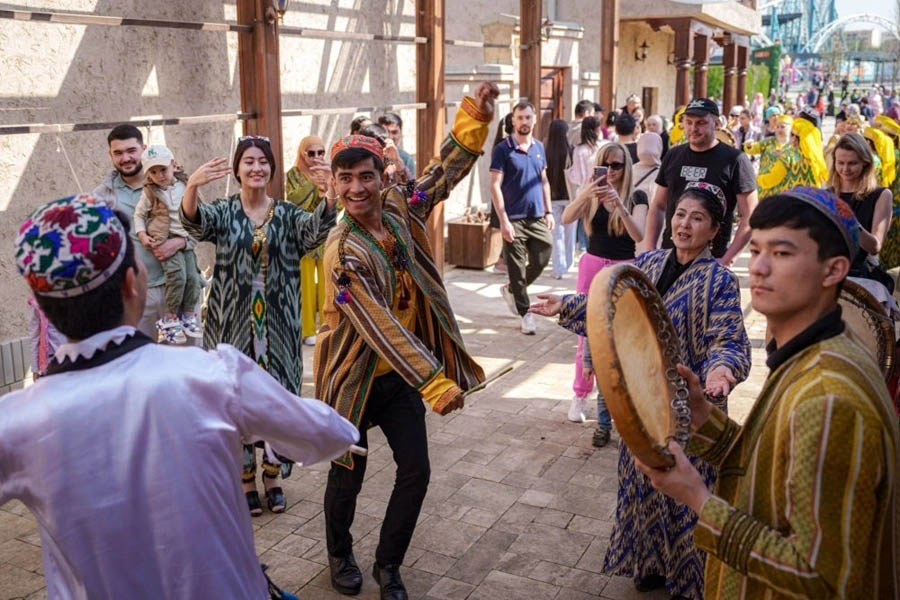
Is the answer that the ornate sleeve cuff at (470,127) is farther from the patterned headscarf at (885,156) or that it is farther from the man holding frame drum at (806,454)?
the patterned headscarf at (885,156)

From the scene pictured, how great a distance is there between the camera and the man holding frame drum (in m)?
1.93

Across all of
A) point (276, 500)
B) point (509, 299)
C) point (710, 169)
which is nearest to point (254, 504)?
point (276, 500)

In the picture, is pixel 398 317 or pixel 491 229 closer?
pixel 398 317

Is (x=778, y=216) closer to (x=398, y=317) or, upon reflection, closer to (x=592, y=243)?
(x=398, y=317)

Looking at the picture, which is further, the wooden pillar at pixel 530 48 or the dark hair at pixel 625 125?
the wooden pillar at pixel 530 48

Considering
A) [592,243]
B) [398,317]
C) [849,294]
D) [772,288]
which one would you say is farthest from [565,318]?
[592,243]

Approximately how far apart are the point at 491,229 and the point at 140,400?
975 cm

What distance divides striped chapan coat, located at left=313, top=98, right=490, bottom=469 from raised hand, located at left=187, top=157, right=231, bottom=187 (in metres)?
0.93

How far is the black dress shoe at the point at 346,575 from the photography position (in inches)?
167

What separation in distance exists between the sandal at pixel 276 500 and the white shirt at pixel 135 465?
9.83ft

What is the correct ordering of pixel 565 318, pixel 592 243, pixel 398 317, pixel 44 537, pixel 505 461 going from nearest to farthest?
1. pixel 44 537
2. pixel 565 318
3. pixel 398 317
4. pixel 505 461
5. pixel 592 243

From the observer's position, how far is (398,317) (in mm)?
4129

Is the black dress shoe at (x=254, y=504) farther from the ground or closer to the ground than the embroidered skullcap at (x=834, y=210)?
closer to the ground

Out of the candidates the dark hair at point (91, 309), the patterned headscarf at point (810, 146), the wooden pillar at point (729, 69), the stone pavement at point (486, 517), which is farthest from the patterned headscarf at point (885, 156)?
the wooden pillar at point (729, 69)
